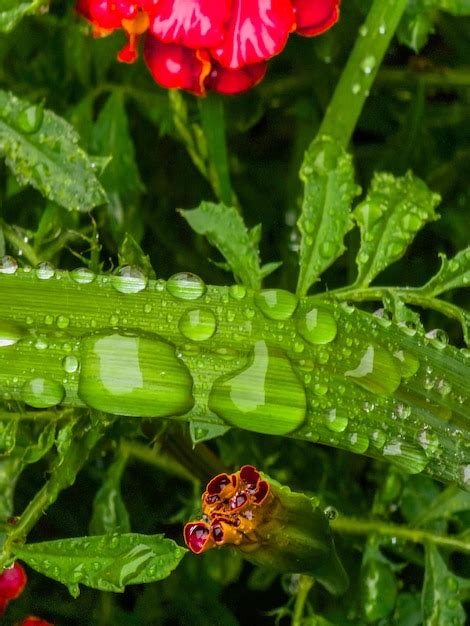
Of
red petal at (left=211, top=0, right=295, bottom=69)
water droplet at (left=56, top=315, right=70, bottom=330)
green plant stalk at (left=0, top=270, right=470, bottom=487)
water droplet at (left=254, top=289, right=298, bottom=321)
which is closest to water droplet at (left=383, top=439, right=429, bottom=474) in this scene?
green plant stalk at (left=0, top=270, right=470, bottom=487)

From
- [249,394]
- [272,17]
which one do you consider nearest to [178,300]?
[249,394]

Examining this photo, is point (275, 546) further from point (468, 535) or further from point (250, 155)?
point (250, 155)

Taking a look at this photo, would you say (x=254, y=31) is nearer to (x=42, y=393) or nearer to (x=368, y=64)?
(x=368, y=64)

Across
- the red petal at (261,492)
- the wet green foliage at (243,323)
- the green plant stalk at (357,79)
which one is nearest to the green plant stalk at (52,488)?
the wet green foliage at (243,323)

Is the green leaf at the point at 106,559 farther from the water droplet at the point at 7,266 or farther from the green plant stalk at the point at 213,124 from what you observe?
the green plant stalk at the point at 213,124

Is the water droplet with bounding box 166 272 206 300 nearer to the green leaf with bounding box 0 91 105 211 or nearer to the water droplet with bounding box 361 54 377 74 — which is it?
the green leaf with bounding box 0 91 105 211
